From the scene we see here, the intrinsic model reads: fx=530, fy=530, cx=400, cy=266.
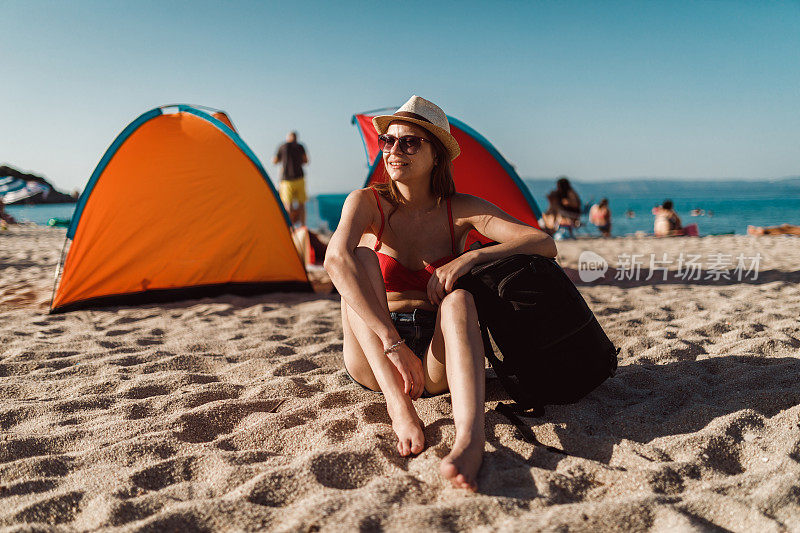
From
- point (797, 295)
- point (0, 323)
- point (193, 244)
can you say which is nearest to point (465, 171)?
point (193, 244)

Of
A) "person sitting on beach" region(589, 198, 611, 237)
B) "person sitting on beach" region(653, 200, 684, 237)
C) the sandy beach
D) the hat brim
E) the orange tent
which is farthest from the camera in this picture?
"person sitting on beach" region(589, 198, 611, 237)

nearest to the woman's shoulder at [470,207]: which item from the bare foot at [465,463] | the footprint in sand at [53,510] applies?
the bare foot at [465,463]

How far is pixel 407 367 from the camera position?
1.94 metres

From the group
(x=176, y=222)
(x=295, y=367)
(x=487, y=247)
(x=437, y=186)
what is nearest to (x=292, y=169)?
(x=176, y=222)

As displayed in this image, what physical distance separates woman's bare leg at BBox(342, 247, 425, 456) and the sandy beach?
0.07m

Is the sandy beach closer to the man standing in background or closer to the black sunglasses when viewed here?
the black sunglasses

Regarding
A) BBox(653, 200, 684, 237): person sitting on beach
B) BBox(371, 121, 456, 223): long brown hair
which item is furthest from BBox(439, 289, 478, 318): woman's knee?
BBox(653, 200, 684, 237): person sitting on beach

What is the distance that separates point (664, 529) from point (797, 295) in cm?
403

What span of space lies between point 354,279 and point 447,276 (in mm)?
350

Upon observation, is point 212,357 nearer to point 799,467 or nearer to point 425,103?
point 425,103

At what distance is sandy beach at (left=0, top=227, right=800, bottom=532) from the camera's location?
1.43m

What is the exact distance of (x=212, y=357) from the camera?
3.10 m

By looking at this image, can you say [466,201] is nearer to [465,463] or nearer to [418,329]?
[418,329]

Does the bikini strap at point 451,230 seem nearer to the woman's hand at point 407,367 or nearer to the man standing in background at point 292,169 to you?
the woman's hand at point 407,367
